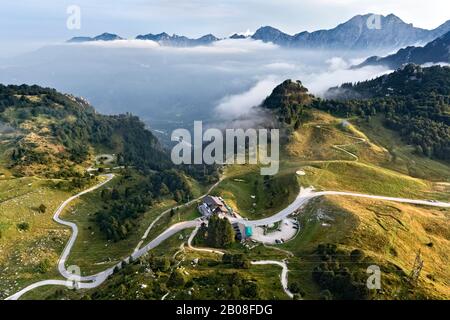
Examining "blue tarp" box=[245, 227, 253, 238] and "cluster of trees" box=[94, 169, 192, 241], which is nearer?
"blue tarp" box=[245, 227, 253, 238]

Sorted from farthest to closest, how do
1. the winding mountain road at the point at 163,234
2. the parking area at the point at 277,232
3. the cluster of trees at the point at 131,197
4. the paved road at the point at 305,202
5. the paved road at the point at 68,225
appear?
the cluster of trees at the point at 131,197, the paved road at the point at 305,202, the paved road at the point at 68,225, the parking area at the point at 277,232, the winding mountain road at the point at 163,234

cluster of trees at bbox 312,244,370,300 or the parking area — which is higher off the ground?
cluster of trees at bbox 312,244,370,300

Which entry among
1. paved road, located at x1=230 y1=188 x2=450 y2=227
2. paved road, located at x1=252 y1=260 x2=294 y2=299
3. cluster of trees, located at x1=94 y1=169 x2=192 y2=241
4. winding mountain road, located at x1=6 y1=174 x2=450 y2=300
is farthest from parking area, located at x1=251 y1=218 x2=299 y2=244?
cluster of trees, located at x1=94 y1=169 x2=192 y2=241

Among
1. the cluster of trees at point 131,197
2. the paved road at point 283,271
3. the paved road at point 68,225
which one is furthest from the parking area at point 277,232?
the paved road at point 68,225

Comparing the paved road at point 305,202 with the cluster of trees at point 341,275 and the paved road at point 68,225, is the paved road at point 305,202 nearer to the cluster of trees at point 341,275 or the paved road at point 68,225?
the cluster of trees at point 341,275

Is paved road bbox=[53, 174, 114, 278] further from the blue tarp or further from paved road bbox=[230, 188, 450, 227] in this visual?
paved road bbox=[230, 188, 450, 227]

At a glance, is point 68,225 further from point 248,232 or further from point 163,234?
point 248,232

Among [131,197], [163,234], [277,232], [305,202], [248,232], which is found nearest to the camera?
[248,232]

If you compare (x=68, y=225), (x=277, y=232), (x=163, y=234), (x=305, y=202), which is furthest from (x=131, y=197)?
(x=277, y=232)
